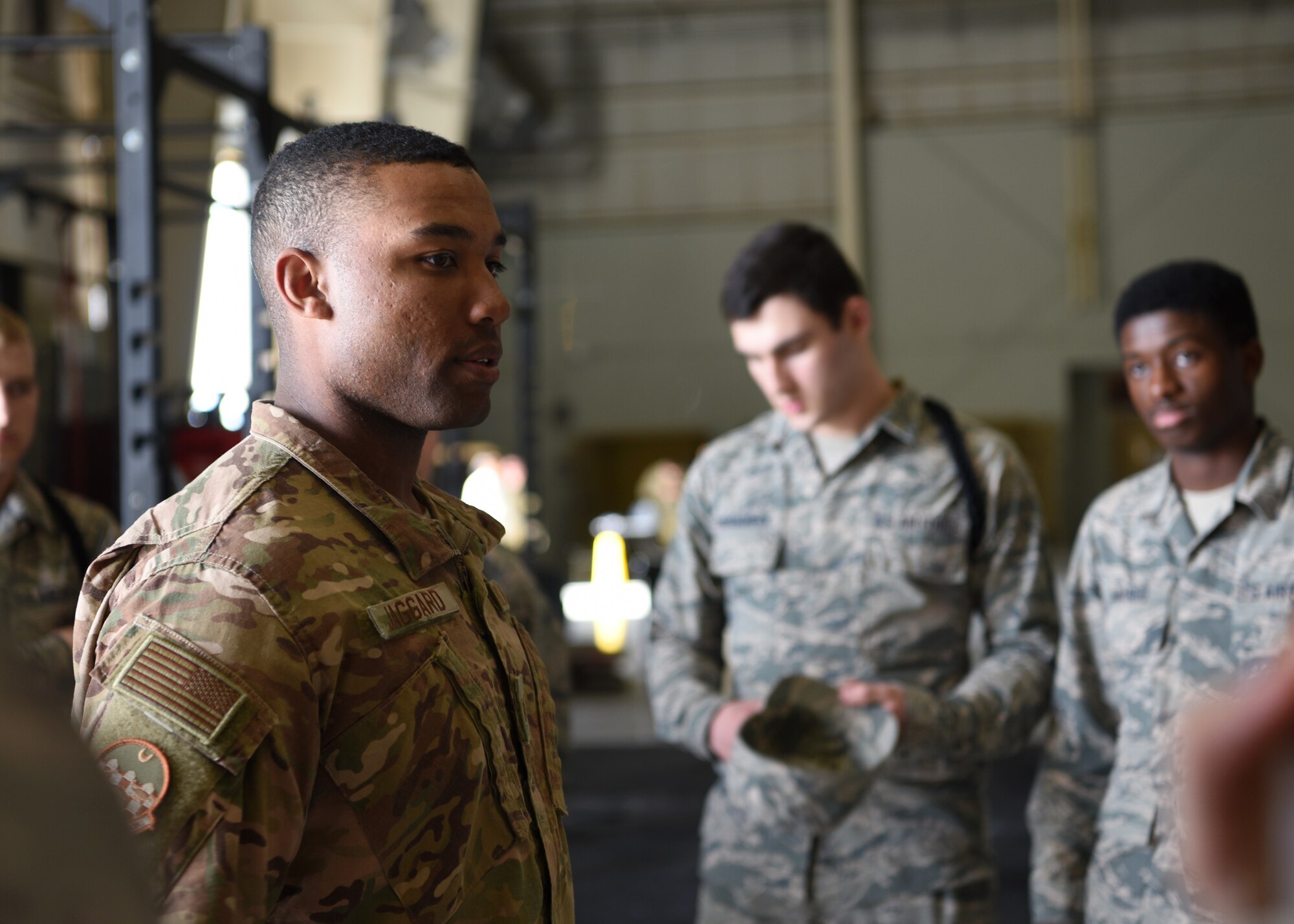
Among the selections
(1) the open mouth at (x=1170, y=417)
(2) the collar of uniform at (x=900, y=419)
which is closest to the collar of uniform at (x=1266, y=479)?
(1) the open mouth at (x=1170, y=417)

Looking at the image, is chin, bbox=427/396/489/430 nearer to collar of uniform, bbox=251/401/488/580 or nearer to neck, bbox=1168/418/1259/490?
collar of uniform, bbox=251/401/488/580

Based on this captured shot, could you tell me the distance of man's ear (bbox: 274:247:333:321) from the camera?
1.04m

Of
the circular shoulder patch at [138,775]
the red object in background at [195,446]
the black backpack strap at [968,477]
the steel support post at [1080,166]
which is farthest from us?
the steel support post at [1080,166]

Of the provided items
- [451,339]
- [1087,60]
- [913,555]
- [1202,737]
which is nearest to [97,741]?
[451,339]

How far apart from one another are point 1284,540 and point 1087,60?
10392 millimetres

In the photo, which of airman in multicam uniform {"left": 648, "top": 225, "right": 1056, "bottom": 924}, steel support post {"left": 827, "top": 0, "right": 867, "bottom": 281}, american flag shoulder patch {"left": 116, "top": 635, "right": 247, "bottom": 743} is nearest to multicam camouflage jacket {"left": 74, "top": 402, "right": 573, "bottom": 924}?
american flag shoulder patch {"left": 116, "top": 635, "right": 247, "bottom": 743}

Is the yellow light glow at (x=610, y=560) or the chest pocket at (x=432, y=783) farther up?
the yellow light glow at (x=610, y=560)

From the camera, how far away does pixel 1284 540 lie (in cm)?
165

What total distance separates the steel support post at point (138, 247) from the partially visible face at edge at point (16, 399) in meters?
0.30

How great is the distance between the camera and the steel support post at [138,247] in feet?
8.64

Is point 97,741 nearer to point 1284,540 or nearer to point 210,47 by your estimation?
point 1284,540

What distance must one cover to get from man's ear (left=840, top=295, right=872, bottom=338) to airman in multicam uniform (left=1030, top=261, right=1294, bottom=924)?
1.35ft

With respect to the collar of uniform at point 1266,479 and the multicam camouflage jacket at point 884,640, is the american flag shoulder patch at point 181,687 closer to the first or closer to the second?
the multicam camouflage jacket at point 884,640

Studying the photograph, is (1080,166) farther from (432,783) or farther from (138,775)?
(138,775)
